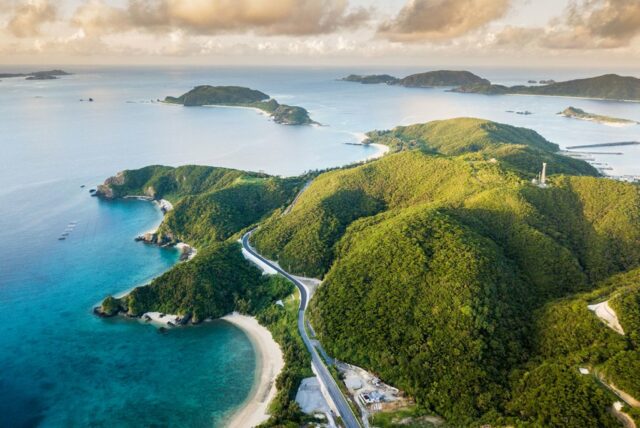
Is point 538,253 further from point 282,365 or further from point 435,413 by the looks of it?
point 282,365

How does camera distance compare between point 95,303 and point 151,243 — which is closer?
point 95,303

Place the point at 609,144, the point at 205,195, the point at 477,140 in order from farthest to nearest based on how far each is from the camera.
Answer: the point at 609,144
the point at 477,140
the point at 205,195

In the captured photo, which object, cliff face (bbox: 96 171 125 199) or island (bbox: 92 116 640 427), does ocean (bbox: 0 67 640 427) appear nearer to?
cliff face (bbox: 96 171 125 199)

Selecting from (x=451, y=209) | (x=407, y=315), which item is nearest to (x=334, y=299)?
(x=407, y=315)

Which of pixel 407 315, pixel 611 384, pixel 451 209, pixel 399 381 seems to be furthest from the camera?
pixel 451 209

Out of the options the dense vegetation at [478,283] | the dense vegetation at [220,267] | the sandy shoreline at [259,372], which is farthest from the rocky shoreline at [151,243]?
the dense vegetation at [478,283]

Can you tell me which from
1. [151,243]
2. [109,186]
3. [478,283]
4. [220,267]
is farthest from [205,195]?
[478,283]

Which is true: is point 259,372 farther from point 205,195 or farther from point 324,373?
point 205,195
